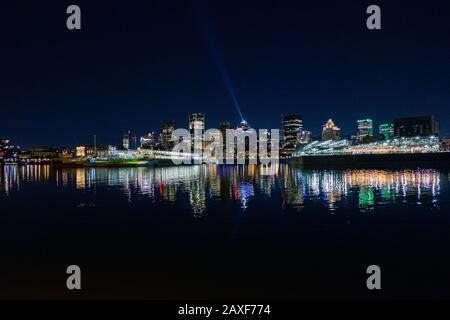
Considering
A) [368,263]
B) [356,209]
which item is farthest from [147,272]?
[356,209]

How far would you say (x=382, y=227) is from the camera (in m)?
15.7

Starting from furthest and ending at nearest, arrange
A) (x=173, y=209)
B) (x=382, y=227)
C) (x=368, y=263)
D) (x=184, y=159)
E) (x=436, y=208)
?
(x=184, y=159) → (x=173, y=209) → (x=436, y=208) → (x=382, y=227) → (x=368, y=263)

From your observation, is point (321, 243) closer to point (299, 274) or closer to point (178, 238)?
point (299, 274)

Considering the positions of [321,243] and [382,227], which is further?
[382,227]

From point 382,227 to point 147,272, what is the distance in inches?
394

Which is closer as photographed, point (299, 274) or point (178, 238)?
point (299, 274)

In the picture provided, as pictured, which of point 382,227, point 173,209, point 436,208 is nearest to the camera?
point 382,227

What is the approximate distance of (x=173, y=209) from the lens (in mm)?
21906

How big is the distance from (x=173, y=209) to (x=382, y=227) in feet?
37.2

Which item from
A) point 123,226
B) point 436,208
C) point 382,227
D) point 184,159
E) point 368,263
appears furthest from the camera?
point 184,159
